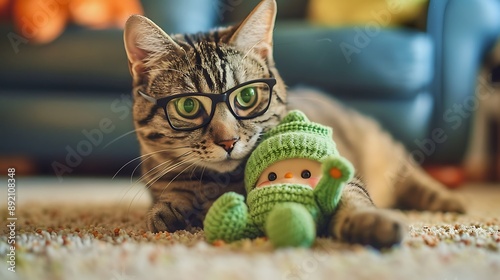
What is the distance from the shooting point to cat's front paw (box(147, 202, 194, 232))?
938 millimetres

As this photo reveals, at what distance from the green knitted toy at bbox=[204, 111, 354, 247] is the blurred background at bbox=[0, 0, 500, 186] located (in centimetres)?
62

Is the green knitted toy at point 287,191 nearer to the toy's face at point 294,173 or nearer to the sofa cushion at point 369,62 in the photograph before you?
the toy's face at point 294,173

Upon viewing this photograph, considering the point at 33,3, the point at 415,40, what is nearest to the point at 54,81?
the point at 33,3

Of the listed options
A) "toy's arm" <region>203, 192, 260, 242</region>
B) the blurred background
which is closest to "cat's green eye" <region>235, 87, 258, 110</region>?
"toy's arm" <region>203, 192, 260, 242</region>

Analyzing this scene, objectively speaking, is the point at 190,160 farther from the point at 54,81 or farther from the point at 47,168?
the point at 47,168

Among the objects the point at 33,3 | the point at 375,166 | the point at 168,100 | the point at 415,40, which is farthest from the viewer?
the point at 415,40

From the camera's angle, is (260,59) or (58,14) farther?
(58,14)

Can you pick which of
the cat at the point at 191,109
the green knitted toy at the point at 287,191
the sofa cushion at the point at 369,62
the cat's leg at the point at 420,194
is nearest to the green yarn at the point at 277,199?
the green knitted toy at the point at 287,191

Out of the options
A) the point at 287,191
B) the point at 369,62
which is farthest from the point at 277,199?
the point at 369,62

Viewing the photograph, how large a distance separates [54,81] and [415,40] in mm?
1254

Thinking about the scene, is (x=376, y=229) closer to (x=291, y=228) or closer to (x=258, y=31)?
(x=291, y=228)

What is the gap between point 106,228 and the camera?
3.21 feet

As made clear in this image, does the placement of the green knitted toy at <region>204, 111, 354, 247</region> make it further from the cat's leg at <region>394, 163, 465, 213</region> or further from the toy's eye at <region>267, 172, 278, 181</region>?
the cat's leg at <region>394, 163, 465, 213</region>

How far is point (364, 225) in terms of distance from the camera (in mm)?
680
